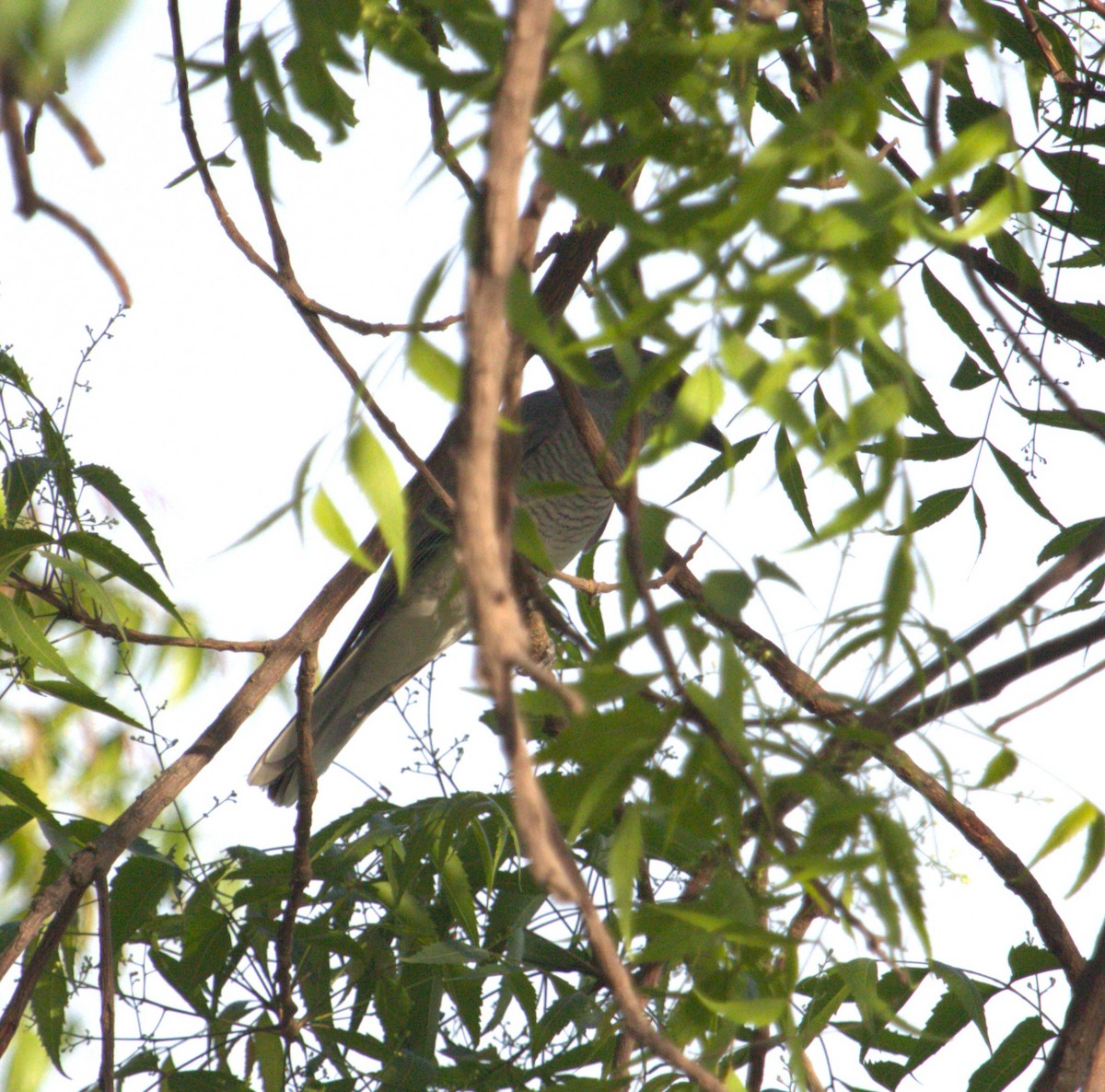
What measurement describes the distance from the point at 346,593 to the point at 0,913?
889 millimetres

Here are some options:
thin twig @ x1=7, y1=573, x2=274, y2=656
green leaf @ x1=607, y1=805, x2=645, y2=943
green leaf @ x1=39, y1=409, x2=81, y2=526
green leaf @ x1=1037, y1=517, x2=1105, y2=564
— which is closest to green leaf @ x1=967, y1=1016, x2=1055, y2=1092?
green leaf @ x1=1037, y1=517, x2=1105, y2=564

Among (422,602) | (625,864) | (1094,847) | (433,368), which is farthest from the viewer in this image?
(422,602)

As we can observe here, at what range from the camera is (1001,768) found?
0.87m

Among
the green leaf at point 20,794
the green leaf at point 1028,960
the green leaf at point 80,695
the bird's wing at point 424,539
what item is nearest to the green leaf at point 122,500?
the green leaf at point 80,695

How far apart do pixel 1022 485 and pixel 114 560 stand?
1.33 metres

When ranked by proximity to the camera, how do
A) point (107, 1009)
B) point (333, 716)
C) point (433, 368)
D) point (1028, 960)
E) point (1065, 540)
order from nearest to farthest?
point (433, 368)
point (107, 1009)
point (1028, 960)
point (1065, 540)
point (333, 716)

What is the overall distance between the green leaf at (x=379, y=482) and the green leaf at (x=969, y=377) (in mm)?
1446

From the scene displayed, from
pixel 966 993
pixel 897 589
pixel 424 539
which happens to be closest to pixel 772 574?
pixel 897 589

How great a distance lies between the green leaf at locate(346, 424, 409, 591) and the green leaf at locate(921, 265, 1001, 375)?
140 centimetres

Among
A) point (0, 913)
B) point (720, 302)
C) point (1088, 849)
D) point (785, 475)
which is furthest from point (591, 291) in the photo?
point (0, 913)

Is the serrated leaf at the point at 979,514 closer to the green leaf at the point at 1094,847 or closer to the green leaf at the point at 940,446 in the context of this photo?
the green leaf at the point at 940,446

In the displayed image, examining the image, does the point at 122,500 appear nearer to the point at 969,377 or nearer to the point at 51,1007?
the point at 51,1007

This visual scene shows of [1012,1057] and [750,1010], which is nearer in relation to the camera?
[750,1010]

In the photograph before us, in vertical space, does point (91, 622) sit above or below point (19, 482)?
below
